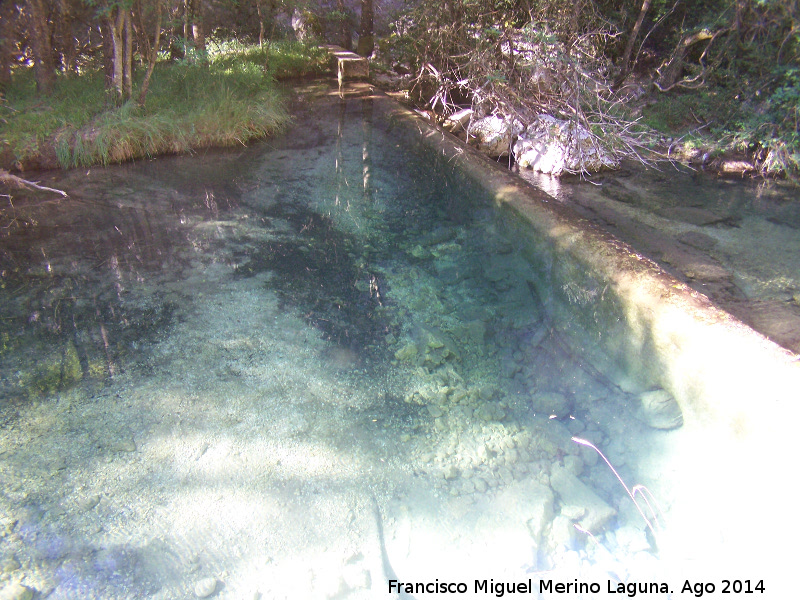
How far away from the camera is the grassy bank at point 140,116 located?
5320 mm

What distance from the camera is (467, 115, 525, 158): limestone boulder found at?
6.64 meters

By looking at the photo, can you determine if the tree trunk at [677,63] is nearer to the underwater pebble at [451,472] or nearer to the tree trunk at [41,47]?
the underwater pebble at [451,472]

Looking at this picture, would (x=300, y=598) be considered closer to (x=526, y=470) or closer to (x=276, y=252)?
(x=526, y=470)

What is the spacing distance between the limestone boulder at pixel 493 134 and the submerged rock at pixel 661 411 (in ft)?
15.4

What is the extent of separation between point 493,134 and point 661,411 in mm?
4975

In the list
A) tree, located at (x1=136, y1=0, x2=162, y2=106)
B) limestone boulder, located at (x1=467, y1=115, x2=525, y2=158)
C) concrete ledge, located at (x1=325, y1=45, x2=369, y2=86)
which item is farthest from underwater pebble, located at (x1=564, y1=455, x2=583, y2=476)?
concrete ledge, located at (x1=325, y1=45, x2=369, y2=86)

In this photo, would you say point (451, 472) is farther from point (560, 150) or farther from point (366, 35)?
point (366, 35)

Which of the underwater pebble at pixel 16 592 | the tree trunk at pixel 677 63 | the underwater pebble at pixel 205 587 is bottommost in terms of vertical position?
the underwater pebble at pixel 205 587

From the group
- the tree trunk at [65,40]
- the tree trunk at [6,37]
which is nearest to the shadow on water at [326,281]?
the tree trunk at [6,37]

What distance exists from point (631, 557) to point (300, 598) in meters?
1.39

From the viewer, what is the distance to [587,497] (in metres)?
2.30

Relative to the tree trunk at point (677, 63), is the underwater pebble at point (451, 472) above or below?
below

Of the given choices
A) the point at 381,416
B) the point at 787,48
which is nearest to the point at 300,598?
the point at 381,416

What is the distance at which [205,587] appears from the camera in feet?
6.06
